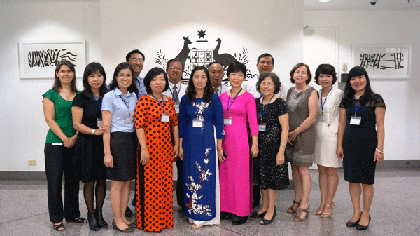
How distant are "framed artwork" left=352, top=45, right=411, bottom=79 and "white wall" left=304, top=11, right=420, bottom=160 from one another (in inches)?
4.0

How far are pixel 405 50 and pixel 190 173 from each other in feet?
18.1

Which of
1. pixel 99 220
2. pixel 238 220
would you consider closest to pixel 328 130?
pixel 238 220

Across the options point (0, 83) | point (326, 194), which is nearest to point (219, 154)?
point (326, 194)

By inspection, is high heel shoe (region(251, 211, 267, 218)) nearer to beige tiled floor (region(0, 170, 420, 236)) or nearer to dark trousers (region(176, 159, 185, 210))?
beige tiled floor (region(0, 170, 420, 236))

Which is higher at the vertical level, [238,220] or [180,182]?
[180,182]

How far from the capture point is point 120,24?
4785 mm

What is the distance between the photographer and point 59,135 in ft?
10.1

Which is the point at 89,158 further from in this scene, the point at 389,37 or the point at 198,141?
the point at 389,37

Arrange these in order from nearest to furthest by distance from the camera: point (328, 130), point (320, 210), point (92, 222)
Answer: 1. point (92, 222)
2. point (328, 130)
3. point (320, 210)

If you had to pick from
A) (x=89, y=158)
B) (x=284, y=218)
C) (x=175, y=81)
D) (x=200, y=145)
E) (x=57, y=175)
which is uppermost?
(x=175, y=81)

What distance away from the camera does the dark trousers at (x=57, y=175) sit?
3121 millimetres

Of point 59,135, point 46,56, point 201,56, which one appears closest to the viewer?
point 59,135

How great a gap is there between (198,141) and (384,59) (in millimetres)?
4946

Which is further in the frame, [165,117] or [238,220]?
[238,220]
